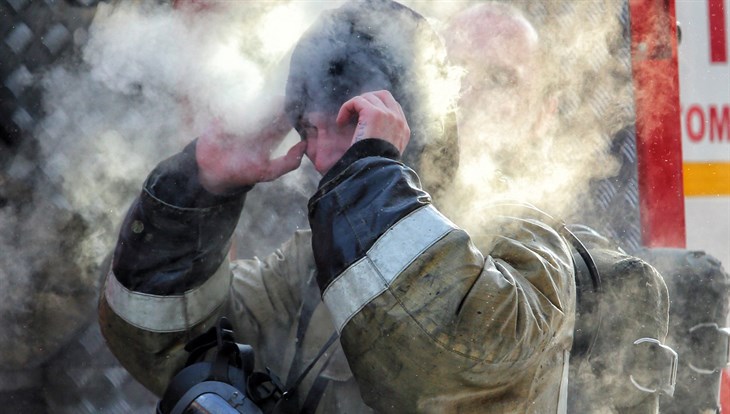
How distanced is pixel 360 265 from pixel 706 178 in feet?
7.25

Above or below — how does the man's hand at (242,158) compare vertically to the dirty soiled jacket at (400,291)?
above

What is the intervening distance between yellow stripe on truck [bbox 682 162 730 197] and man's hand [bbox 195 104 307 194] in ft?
6.20

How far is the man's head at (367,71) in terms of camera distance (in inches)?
68.4

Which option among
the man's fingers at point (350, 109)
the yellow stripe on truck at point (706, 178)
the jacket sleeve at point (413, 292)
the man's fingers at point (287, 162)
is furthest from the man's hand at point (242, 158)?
the yellow stripe on truck at point (706, 178)

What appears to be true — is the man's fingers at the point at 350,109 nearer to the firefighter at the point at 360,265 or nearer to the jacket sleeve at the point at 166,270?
the firefighter at the point at 360,265

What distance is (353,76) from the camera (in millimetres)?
1739

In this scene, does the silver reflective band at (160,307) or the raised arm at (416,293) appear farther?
the silver reflective band at (160,307)

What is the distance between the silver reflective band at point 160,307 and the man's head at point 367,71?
45 centimetres

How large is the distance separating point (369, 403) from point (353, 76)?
60 centimetres

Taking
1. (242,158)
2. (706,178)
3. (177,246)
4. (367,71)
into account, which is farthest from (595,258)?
(706,178)

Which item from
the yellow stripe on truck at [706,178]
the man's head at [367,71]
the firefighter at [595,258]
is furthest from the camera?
the yellow stripe on truck at [706,178]

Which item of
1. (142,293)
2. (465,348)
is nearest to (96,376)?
(142,293)

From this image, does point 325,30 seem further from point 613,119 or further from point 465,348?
point 613,119

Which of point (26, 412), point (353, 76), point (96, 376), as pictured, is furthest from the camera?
point (96, 376)
